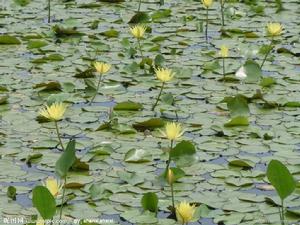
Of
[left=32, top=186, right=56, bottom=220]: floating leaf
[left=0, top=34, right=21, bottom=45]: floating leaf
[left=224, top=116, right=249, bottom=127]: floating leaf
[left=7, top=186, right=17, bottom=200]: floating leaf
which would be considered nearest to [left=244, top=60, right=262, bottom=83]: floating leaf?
[left=224, top=116, right=249, bottom=127]: floating leaf

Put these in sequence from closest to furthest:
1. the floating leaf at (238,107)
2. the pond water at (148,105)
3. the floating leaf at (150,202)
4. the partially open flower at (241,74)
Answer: the floating leaf at (150,202), the pond water at (148,105), the floating leaf at (238,107), the partially open flower at (241,74)

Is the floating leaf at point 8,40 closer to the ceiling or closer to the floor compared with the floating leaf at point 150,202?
closer to the ceiling

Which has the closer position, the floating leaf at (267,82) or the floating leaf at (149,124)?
the floating leaf at (149,124)

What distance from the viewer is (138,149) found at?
8.68 ft

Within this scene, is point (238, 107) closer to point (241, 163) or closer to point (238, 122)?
point (238, 122)

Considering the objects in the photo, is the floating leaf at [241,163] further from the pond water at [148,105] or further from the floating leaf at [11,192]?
the floating leaf at [11,192]

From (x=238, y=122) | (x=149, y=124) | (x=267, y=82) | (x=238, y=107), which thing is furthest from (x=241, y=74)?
(x=149, y=124)

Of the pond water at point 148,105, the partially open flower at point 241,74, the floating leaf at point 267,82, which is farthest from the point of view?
the partially open flower at point 241,74

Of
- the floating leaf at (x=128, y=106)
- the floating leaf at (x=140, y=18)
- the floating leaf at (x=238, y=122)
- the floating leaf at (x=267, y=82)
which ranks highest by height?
the floating leaf at (x=140, y=18)

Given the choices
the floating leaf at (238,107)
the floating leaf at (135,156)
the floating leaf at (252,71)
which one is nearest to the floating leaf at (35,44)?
the floating leaf at (252,71)

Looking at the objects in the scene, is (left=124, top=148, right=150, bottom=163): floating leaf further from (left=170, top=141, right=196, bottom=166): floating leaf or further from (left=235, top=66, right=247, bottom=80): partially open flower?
(left=235, top=66, right=247, bottom=80): partially open flower

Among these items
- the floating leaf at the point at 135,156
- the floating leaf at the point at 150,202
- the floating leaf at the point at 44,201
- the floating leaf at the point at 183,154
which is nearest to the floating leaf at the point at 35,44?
the floating leaf at the point at 135,156

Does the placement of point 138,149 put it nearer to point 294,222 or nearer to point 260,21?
point 294,222

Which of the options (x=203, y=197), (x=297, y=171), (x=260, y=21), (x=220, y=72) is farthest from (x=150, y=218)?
(x=260, y=21)
